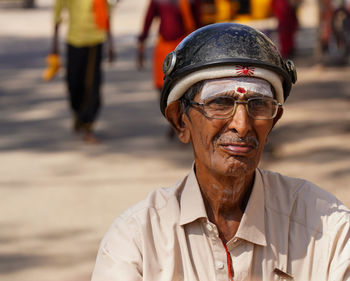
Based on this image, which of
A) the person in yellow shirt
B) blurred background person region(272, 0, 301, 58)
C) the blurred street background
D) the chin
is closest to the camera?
the chin

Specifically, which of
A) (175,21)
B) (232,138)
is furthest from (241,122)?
(175,21)

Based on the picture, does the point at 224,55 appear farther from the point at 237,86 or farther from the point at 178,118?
the point at 178,118

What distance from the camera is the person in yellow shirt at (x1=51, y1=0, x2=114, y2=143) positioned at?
838cm

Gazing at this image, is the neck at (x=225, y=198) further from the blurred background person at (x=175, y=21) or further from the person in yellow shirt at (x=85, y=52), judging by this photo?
the person in yellow shirt at (x=85, y=52)

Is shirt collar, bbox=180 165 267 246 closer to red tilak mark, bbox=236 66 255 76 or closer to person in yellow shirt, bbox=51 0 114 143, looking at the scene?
red tilak mark, bbox=236 66 255 76

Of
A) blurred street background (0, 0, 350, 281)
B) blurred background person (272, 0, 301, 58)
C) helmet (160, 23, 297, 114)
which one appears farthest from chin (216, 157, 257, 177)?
blurred background person (272, 0, 301, 58)

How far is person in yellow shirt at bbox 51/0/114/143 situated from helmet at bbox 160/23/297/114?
6.10 meters

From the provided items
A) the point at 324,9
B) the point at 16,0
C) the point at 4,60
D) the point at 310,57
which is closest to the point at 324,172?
the point at 324,9

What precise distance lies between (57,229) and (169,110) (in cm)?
394

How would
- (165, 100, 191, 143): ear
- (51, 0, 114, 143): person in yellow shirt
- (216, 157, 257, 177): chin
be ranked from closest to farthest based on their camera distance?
(216, 157, 257, 177): chin
(165, 100, 191, 143): ear
(51, 0, 114, 143): person in yellow shirt

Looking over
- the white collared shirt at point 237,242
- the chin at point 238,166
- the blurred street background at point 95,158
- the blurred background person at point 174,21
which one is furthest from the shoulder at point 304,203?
the blurred background person at point 174,21

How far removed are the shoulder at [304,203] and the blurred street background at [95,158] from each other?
310 cm

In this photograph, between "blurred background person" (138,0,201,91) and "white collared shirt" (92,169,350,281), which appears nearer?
"white collared shirt" (92,169,350,281)

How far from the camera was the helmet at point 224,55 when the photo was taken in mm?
2225
